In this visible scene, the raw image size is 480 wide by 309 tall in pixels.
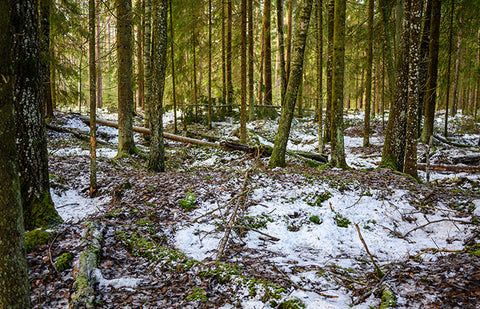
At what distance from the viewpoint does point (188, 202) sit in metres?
5.85

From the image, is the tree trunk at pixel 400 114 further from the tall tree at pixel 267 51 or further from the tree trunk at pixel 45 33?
the tree trunk at pixel 45 33

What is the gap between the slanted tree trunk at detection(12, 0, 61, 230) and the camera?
148 inches

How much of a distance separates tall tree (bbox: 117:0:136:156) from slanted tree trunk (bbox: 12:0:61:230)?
559cm

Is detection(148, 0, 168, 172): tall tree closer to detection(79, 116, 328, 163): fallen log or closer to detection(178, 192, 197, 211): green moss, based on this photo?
detection(178, 192, 197, 211): green moss

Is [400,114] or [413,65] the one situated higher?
[413,65]

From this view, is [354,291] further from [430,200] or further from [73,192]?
[73,192]

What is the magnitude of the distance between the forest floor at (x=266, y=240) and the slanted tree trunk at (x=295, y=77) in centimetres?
85

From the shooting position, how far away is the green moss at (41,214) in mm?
4227

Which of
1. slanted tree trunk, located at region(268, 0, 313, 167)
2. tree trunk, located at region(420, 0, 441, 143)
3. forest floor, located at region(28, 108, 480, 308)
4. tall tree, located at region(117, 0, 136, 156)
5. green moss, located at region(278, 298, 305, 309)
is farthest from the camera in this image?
tree trunk, located at region(420, 0, 441, 143)

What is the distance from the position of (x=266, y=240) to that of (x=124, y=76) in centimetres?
802

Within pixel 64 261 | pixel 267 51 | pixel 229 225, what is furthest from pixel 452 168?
pixel 267 51

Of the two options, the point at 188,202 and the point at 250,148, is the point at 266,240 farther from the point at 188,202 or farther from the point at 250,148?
the point at 250,148

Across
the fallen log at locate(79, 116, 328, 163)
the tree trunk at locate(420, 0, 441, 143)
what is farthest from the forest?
the tree trunk at locate(420, 0, 441, 143)

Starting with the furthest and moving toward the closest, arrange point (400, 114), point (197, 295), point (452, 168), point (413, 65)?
point (452, 168), point (400, 114), point (413, 65), point (197, 295)
